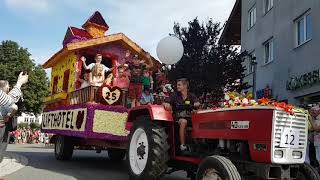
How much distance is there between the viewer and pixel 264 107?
5781mm

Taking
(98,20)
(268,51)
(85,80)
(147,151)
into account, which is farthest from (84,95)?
(268,51)

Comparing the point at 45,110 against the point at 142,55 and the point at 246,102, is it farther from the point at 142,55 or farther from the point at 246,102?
the point at 246,102

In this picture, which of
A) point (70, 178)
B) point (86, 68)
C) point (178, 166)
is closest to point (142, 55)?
point (86, 68)

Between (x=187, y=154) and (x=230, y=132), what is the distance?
130cm

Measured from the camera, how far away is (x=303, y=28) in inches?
724

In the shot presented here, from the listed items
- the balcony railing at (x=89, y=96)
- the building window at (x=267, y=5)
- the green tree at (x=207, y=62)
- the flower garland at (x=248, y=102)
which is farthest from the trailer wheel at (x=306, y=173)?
the building window at (x=267, y=5)

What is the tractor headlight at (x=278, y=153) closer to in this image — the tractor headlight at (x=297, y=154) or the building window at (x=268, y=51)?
the tractor headlight at (x=297, y=154)

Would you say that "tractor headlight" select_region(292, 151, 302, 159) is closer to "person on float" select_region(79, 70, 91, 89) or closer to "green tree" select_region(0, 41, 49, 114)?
"person on float" select_region(79, 70, 91, 89)

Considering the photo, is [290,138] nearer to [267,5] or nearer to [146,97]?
[146,97]

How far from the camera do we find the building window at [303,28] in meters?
17.8

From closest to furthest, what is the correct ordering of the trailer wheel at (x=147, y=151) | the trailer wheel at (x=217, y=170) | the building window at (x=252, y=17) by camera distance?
the trailer wheel at (x=217, y=170)
the trailer wheel at (x=147, y=151)
the building window at (x=252, y=17)

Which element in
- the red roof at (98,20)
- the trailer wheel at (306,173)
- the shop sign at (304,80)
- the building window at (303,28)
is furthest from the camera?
the building window at (303,28)

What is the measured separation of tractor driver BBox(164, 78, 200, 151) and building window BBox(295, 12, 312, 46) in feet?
36.6

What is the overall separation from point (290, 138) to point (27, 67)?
46501mm
